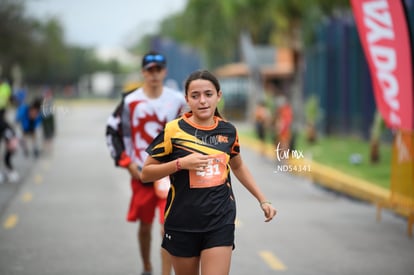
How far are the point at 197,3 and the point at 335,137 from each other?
845cm

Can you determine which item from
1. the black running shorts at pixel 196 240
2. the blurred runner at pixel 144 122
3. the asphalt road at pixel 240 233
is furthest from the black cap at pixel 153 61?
the black running shorts at pixel 196 240

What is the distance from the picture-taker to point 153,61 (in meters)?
6.64

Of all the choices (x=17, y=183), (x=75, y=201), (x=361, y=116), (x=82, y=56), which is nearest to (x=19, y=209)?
(x=75, y=201)

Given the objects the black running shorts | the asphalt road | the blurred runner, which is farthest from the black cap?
the black running shorts

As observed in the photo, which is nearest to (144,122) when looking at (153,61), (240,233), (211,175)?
→ (153,61)

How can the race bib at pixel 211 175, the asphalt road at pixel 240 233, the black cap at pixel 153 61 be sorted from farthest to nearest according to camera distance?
the asphalt road at pixel 240 233
the black cap at pixel 153 61
the race bib at pixel 211 175

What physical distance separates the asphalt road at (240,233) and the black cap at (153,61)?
82.9 inches

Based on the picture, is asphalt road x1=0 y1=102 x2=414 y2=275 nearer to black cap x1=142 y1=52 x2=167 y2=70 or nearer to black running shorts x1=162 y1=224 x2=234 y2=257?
black cap x1=142 y1=52 x2=167 y2=70

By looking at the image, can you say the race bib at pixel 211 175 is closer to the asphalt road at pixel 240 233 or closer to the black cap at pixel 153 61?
the black cap at pixel 153 61

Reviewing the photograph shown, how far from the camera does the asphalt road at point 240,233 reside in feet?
25.9

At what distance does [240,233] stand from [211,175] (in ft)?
17.2

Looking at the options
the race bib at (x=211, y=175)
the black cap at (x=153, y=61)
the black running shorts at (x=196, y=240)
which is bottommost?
the black running shorts at (x=196, y=240)

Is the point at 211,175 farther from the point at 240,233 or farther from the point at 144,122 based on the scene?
the point at 240,233

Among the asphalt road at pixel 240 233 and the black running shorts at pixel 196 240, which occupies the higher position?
the black running shorts at pixel 196 240
